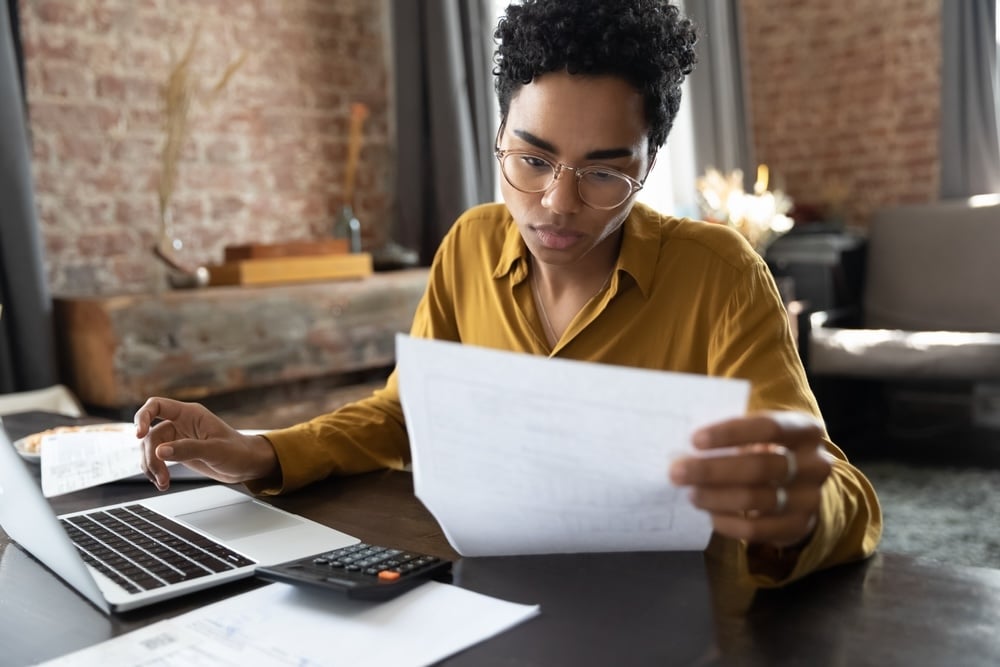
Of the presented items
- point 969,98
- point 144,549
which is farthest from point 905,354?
point 144,549

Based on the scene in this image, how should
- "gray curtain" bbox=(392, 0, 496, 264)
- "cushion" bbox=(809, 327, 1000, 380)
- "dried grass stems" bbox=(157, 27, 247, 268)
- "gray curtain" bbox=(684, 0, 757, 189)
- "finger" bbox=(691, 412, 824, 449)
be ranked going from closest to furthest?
"finger" bbox=(691, 412, 824, 449) → "dried grass stems" bbox=(157, 27, 247, 268) → "cushion" bbox=(809, 327, 1000, 380) → "gray curtain" bbox=(392, 0, 496, 264) → "gray curtain" bbox=(684, 0, 757, 189)

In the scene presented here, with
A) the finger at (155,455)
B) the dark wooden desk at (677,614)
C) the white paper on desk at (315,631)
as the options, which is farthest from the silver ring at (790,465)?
the finger at (155,455)

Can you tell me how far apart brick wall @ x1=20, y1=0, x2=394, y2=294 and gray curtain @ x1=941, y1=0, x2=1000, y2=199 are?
8.19ft

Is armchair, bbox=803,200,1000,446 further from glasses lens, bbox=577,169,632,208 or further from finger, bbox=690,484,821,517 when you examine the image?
finger, bbox=690,484,821,517

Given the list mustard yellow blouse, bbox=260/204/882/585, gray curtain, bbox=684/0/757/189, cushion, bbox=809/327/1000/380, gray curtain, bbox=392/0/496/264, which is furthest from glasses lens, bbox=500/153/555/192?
gray curtain, bbox=684/0/757/189

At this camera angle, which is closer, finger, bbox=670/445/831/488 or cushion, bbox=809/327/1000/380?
finger, bbox=670/445/831/488

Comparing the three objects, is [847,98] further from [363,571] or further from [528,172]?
[363,571]

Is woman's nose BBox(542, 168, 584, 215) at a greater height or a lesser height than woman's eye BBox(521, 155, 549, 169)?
lesser

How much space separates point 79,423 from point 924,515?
2.55 metres

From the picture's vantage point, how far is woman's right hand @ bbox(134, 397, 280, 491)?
108 cm

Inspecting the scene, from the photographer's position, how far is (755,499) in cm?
71

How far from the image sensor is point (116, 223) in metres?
3.18

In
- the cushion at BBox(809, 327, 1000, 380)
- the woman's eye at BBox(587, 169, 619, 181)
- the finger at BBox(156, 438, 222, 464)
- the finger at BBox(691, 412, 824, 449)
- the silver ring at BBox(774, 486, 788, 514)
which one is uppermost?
the woman's eye at BBox(587, 169, 619, 181)

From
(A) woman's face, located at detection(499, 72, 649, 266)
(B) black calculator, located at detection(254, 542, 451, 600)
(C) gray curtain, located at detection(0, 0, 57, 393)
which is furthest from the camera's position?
(C) gray curtain, located at detection(0, 0, 57, 393)
